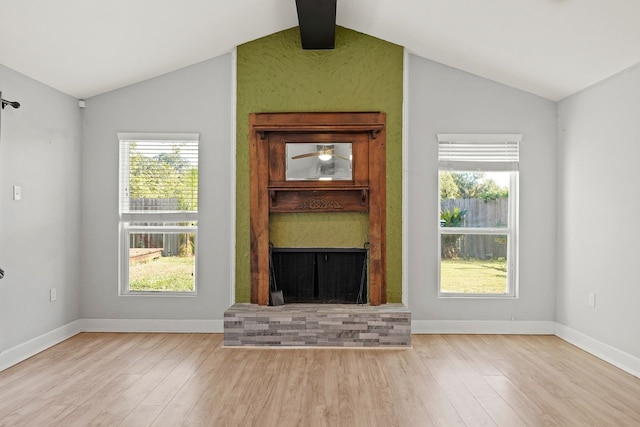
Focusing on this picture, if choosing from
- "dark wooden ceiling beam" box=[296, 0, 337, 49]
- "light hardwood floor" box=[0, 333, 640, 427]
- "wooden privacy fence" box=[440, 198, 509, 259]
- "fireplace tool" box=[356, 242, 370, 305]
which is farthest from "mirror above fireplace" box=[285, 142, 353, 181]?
"light hardwood floor" box=[0, 333, 640, 427]

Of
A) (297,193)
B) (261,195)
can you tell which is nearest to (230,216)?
(261,195)

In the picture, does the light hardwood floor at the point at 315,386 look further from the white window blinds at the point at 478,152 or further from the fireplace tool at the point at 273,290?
the white window blinds at the point at 478,152

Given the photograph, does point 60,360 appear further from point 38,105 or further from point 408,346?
point 408,346

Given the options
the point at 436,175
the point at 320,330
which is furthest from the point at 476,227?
the point at 320,330

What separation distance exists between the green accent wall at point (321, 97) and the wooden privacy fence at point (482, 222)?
664 millimetres

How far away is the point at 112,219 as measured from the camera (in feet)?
17.8

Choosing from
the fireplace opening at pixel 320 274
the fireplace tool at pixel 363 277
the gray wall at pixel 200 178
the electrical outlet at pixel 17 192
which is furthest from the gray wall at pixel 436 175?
the electrical outlet at pixel 17 192

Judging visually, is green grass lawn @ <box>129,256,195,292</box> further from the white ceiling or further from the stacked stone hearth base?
the white ceiling

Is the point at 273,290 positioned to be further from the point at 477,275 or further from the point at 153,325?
the point at 477,275

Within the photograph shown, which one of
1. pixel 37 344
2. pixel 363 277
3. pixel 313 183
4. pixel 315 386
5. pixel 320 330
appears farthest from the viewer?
pixel 363 277

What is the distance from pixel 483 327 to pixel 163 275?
3.45 m

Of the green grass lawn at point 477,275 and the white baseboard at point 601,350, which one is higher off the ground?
the green grass lawn at point 477,275

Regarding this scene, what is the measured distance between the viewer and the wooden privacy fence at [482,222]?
215 inches

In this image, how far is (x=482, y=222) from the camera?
547 centimetres
